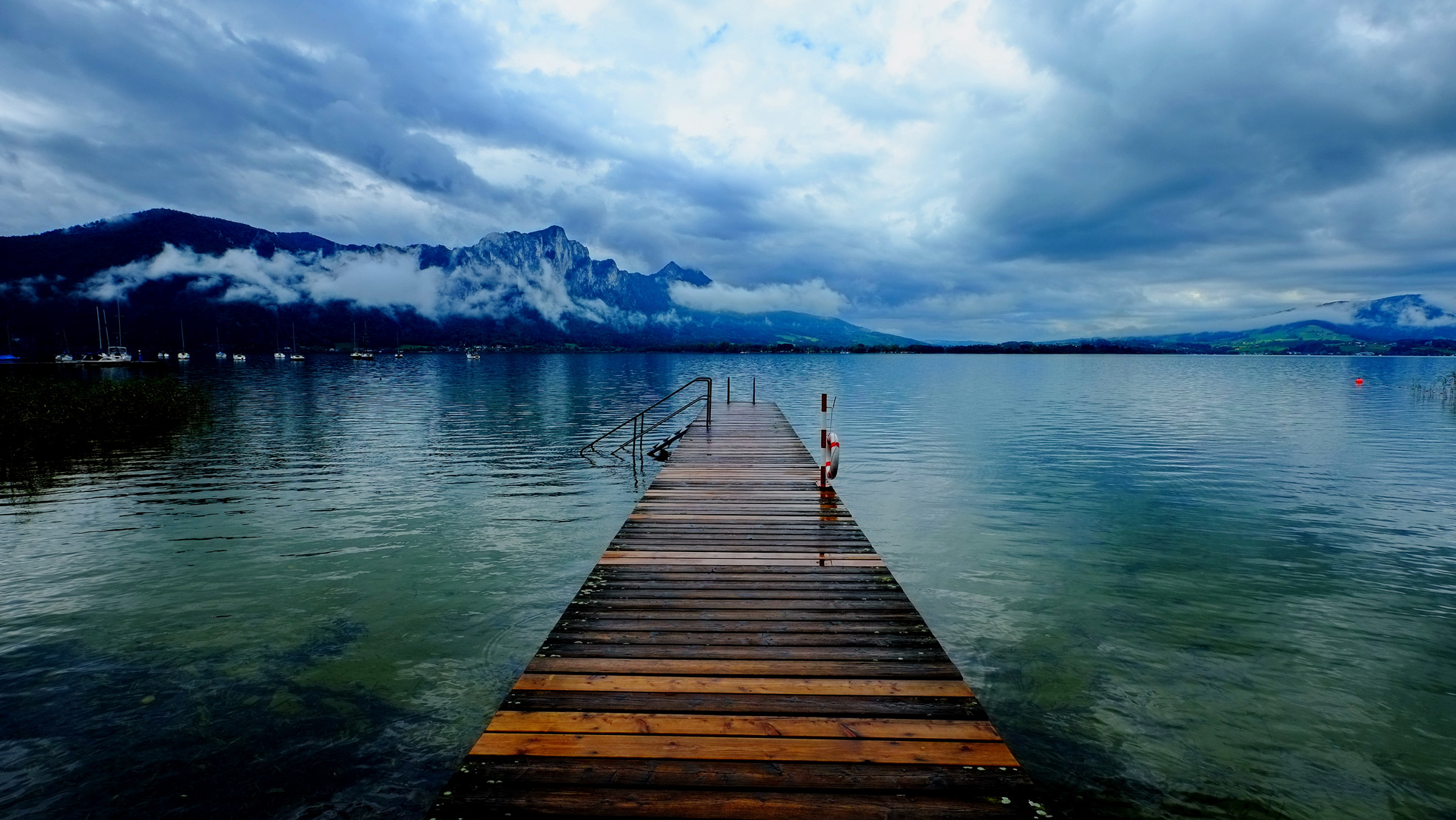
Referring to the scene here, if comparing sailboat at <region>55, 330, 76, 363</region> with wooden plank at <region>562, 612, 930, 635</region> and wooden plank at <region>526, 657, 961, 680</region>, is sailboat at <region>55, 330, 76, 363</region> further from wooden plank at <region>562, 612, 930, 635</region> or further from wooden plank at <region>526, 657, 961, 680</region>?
wooden plank at <region>526, 657, 961, 680</region>

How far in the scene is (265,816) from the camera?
6.66 metres

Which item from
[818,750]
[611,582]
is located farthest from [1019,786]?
[611,582]

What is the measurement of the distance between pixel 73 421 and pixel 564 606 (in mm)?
33466

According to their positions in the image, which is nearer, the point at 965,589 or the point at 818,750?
the point at 818,750

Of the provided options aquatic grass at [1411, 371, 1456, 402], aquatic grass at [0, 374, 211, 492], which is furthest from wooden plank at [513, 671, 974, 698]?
aquatic grass at [1411, 371, 1456, 402]

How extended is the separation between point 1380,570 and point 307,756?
67.3ft

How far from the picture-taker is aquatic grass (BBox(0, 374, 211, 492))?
975 inches

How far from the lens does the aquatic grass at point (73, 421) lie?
2478cm

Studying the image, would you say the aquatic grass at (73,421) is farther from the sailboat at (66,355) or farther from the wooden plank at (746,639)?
the sailboat at (66,355)

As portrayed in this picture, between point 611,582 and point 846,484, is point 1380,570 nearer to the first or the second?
point 846,484

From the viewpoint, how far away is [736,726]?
566cm

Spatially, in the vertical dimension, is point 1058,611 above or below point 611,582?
below

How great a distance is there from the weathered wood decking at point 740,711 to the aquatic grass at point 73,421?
24.6 m

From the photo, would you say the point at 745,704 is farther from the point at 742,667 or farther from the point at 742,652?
the point at 742,652
